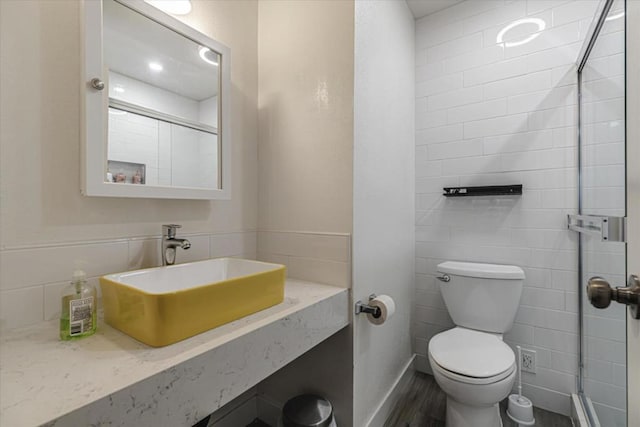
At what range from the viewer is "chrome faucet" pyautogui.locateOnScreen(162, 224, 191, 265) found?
3.60 ft

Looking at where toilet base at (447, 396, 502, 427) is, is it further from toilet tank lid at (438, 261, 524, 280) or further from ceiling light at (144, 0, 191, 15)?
ceiling light at (144, 0, 191, 15)

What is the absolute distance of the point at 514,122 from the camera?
1.76 meters

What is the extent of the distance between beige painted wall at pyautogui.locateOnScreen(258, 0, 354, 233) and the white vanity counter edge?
55 centimetres

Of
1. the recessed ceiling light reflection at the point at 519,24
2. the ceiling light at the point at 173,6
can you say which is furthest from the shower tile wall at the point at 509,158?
the ceiling light at the point at 173,6

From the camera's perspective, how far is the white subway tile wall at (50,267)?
0.81 meters

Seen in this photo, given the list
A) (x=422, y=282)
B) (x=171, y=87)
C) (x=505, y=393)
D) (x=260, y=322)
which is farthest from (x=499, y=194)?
(x=171, y=87)

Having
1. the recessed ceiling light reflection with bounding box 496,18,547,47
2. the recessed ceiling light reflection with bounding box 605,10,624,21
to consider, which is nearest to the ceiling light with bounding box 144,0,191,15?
the recessed ceiling light reflection with bounding box 605,10,624,21

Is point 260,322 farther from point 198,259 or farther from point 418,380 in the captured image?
point 418,380

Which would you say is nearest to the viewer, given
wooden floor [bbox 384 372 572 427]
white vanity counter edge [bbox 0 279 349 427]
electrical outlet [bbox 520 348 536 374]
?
white vanity counter edge [bbox 0 279 349 427]

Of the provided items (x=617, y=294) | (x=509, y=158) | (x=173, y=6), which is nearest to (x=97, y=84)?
(x=173, y=6)

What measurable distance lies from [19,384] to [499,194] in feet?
6.86

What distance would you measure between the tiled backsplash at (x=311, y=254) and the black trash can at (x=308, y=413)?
1.66 ft

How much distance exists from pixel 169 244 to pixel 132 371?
56 cm

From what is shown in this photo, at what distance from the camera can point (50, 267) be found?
0.89m
